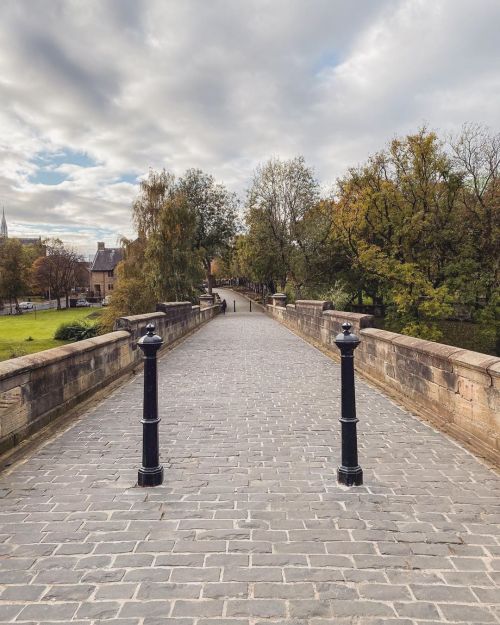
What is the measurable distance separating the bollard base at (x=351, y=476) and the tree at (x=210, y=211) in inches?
1555

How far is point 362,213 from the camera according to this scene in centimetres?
2497

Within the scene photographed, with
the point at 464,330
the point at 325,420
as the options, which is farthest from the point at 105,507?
the point at 464,330

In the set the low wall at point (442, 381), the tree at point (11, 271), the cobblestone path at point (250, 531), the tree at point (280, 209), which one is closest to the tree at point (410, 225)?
the tree at point (280, 209)

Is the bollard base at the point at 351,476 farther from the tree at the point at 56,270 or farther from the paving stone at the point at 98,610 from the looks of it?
the tree at the point at 56,270

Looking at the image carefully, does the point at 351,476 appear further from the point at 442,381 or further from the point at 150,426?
the point at 442,381

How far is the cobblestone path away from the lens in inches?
84.0

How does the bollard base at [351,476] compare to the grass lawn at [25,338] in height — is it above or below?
above

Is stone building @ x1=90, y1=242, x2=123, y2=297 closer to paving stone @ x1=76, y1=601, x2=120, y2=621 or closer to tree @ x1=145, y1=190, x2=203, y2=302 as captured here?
tree @ x1=145, y1=190, x2=203, y2=302

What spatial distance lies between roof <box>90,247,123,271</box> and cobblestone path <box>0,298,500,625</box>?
78237mm

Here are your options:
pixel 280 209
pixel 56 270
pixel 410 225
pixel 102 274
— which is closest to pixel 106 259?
pixel 102 274

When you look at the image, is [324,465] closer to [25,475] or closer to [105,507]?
[105,507]

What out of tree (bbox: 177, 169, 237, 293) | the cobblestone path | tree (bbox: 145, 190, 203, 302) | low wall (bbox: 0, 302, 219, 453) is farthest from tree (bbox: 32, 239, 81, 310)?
the cobblestone path

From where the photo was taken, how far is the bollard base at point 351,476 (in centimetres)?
349

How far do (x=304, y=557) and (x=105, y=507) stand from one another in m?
1.54
